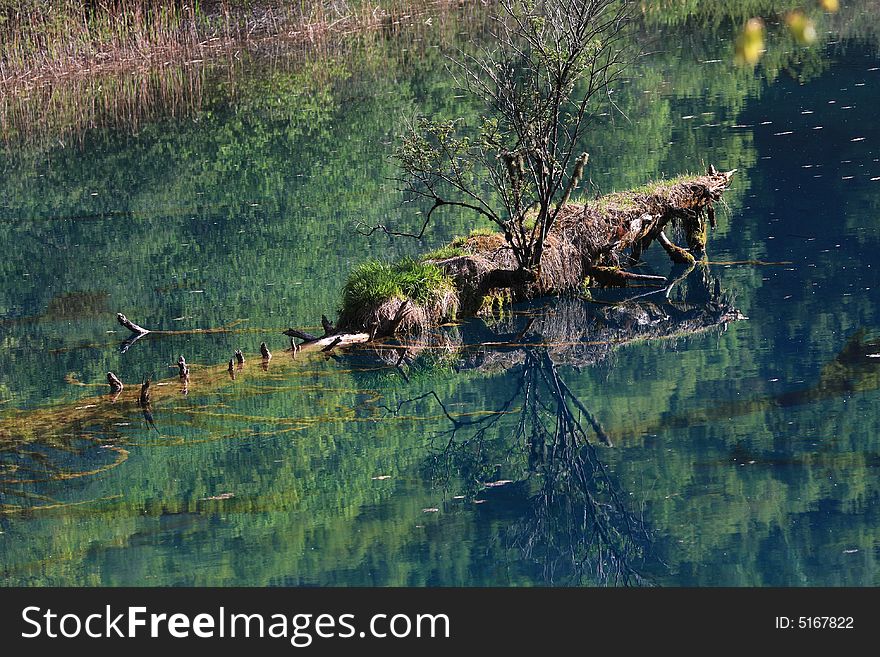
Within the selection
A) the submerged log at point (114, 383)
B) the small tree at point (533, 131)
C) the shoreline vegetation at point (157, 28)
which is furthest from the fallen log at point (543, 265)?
the shoreline vegetation at point (157, 28)

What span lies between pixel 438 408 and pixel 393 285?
209 centimetres

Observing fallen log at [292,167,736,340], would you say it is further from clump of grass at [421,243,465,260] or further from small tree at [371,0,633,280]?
small tree at [371,0,633,280]

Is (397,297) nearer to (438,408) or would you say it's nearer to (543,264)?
(543,264)

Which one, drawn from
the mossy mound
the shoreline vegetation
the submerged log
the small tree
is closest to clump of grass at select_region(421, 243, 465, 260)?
the mossy mound

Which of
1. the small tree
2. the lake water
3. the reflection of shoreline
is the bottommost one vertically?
the lake water

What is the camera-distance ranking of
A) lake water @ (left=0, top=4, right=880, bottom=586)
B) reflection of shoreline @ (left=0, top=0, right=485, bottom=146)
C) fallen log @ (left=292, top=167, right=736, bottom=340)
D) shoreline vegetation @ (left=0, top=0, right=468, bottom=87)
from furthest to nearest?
shoreline vegetation @ (left=0, top=0, right=468, bottom=87) → reflection of shoreline @ (left=0, top=0, right=485, bottom=146) → fallen log @ (left=292, top=167, right=736, bottom=340) → lake water @ (left=0, top=4, right=880, bottom=586)

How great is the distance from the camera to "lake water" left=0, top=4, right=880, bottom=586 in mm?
9172

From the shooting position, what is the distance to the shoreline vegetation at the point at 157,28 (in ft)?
111

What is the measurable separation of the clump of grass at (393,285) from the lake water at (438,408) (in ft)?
1.77

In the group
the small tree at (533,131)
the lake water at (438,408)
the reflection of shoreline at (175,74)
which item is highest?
the reflection of shoreline at (175,74)

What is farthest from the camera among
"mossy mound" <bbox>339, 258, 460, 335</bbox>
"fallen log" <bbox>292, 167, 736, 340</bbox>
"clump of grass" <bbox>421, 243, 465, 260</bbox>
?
"clump of grass" <bbox>421, 243, 465, 260</bbox>

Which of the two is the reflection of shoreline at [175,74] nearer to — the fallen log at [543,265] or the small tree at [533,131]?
the small tree at [533,131]

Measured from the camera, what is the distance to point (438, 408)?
11883 mm

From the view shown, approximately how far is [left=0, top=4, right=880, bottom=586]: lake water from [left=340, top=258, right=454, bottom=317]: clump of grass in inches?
21.3
